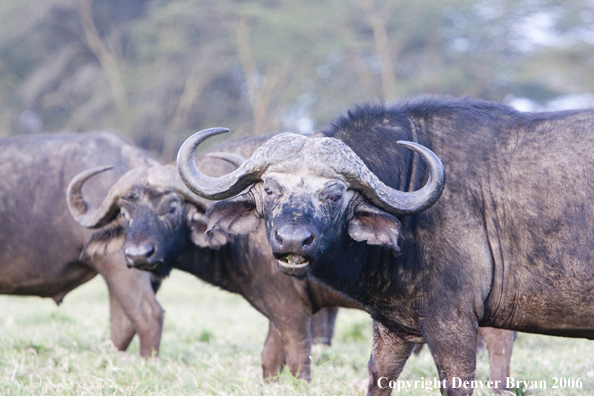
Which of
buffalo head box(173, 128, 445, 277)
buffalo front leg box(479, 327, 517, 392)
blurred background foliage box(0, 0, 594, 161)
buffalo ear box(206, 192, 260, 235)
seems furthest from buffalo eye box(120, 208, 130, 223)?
blurred background foliage box(0, 0, 594, 161)

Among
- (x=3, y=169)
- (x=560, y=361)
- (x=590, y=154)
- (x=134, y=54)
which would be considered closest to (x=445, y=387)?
(x=590, y=154)

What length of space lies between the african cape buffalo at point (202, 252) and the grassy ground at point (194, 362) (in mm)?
318

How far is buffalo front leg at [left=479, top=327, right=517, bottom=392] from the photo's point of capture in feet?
17.6

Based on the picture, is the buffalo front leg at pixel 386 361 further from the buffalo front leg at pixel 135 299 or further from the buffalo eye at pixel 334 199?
the buffalo front leg at pixel 135 299

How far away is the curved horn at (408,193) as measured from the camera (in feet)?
13.1

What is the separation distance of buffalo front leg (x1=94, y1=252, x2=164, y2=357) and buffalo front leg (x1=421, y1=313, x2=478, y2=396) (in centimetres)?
317

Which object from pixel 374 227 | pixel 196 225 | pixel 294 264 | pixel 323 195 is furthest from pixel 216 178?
pixel 196 225

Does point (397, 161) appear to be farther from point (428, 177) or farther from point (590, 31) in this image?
point (590, 31)

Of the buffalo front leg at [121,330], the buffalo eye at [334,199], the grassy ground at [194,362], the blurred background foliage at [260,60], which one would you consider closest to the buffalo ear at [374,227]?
the buffalo eye at [334,199]

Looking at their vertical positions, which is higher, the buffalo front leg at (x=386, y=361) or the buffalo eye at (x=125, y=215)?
the buffalo eye at (x=125, y=215)

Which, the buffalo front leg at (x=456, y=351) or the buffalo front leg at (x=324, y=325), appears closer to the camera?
the buffalo front leg at (x=456, y=351)

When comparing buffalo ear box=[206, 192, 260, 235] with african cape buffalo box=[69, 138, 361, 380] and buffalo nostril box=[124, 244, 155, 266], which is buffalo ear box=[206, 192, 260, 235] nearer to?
african cape buffalo box=[69, 138, 361, 380]

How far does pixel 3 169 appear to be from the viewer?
6.86 metres

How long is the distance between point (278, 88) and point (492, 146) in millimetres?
21518
